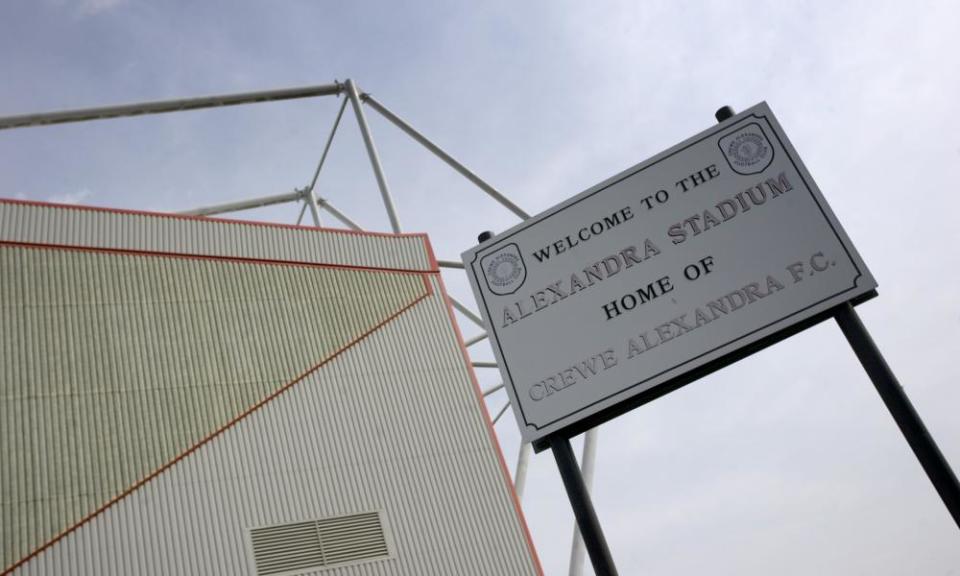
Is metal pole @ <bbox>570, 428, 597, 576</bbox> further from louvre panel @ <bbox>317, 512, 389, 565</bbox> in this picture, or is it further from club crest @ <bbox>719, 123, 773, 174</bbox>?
club crest @ <bbox>719, 123, 773, 174</bbox>

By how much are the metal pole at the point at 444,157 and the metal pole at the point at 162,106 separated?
1.73 m

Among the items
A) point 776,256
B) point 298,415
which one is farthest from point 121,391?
point 776,256

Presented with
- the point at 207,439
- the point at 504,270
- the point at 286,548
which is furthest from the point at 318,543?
the point at 504,270

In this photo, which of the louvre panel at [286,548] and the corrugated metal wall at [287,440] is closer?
the corrugated metal wall at [287,440]

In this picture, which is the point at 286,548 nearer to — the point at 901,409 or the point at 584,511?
the point at 584,511

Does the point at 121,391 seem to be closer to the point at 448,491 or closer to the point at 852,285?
the point at 448,491

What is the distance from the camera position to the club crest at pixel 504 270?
45.2 ft

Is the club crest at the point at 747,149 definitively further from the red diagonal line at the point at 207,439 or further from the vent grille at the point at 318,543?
the red diagonal line at the point at 207,439

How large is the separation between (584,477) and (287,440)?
1252cm

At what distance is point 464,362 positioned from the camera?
28.3 metres

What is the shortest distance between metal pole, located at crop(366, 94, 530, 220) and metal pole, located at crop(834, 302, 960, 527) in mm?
24788

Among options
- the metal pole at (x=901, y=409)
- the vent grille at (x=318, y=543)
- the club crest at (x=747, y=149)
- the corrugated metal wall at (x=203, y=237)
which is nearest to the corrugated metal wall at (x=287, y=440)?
the vent grille at (x=318, y=543)

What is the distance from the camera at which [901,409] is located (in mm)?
10344

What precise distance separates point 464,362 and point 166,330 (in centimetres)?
907
